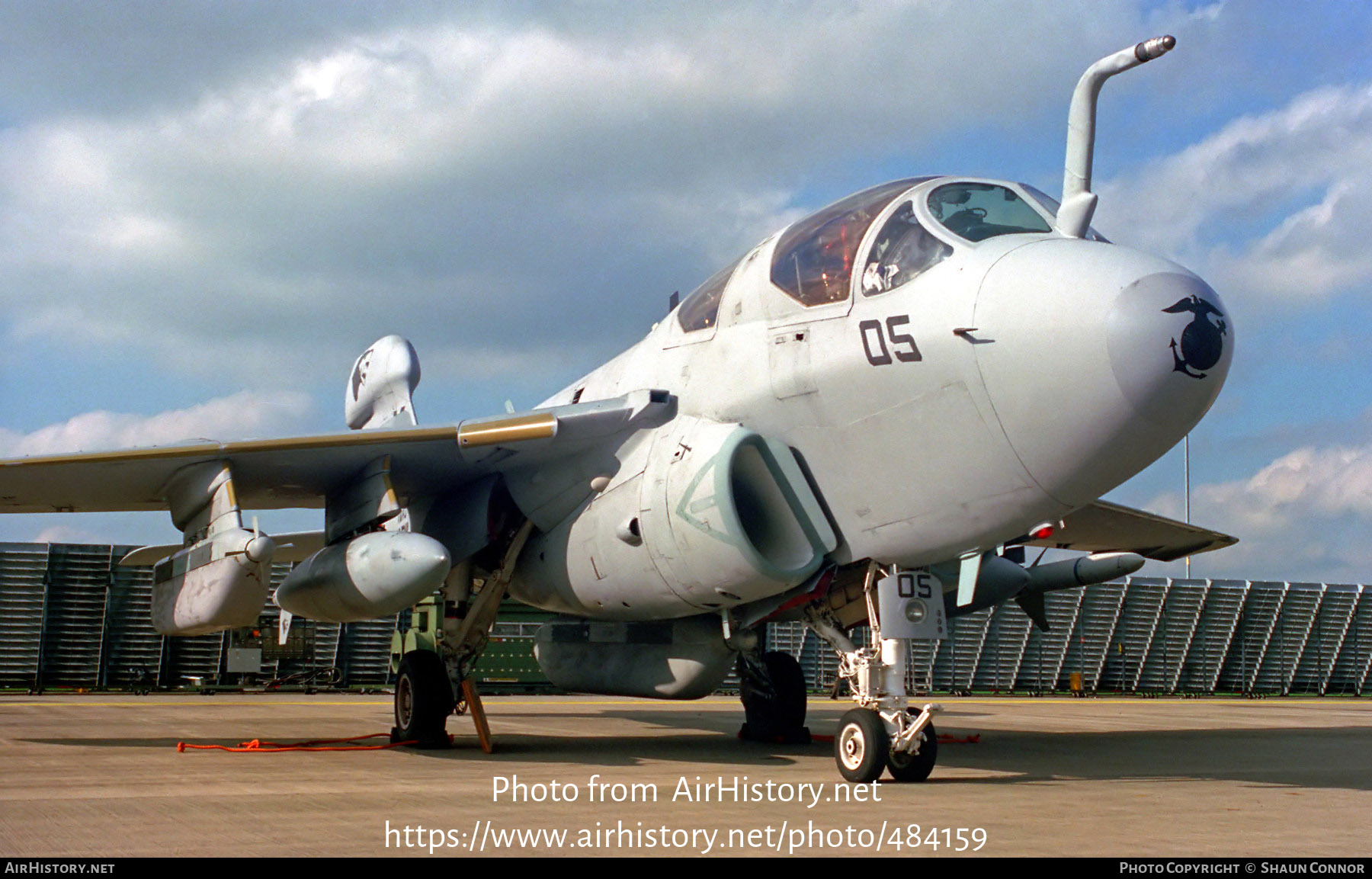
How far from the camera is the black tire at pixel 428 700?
11.1 m

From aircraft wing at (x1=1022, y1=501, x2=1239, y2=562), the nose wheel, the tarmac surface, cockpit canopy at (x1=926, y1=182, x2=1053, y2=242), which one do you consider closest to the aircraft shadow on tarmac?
the tarmac surface

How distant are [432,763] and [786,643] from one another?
2024 centimetres

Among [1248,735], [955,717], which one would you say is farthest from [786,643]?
[1248,735]

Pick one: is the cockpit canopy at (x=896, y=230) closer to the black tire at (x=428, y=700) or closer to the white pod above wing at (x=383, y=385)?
the black tire at (x=428, y=700)

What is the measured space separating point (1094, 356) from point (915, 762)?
122 inches

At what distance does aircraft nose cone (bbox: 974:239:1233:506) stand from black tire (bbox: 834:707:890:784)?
1941mm

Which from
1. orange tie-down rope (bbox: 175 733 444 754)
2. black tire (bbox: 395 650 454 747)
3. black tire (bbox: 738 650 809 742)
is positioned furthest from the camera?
black tire (bbox: 738 650 809 742)

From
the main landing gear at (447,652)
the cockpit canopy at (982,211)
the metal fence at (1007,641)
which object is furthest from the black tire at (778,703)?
the metal fence at (1007,641)

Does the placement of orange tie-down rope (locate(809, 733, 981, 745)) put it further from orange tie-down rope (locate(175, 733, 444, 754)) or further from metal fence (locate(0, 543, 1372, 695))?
metal fence (locate(0, 543, 1372, 695))

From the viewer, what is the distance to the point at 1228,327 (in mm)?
6848

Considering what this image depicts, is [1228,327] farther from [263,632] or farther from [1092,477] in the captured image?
[263,632]

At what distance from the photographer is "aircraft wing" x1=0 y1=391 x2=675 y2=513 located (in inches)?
385

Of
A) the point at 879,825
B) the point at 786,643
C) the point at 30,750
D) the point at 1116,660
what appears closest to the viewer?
the point at 879,825

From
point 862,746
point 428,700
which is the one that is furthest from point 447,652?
point 862,746
